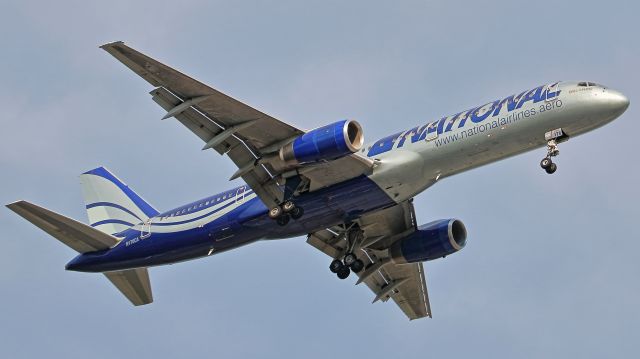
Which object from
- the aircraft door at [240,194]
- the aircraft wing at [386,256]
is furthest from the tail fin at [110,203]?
the aircraft wing at [386,256]

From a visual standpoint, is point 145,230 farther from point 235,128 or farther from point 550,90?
point 550,90

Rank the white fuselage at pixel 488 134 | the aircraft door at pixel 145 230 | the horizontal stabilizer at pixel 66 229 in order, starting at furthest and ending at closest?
the aircraft door at pixel 145 230 → the horizontal stabilizer at pixel 66 229 → the white fuselage at pixel 488 134

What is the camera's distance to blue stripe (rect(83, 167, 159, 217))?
5636 cm

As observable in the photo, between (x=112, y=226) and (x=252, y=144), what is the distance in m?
11.5

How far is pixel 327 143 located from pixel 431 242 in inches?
443

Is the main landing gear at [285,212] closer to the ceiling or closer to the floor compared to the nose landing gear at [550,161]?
closer to the floor

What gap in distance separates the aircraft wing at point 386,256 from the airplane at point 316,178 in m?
0.08

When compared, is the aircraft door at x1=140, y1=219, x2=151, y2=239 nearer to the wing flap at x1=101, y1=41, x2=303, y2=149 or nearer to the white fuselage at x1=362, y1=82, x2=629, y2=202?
the wing flap at x1=101, y1=41, x2=303, y2=149

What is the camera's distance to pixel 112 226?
56.6 m

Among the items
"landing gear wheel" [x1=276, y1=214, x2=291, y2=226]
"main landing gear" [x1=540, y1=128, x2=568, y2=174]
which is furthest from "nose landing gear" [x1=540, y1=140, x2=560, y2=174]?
"landing gear wheel" [x1=276, y1=214, x2=291, y2=226]

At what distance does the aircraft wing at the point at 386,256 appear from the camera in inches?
2181

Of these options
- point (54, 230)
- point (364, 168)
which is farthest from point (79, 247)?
point (364, 168)

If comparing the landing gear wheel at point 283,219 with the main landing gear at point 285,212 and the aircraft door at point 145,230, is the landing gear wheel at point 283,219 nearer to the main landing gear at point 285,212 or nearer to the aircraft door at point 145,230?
the main landing gear at point 285,212

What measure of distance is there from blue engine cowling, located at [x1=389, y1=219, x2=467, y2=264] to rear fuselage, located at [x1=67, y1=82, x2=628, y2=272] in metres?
5.14
